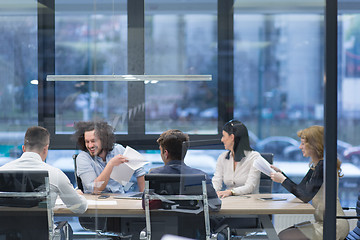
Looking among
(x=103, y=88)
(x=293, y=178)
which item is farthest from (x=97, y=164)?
(x=293, y=178)

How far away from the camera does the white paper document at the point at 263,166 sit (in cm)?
383

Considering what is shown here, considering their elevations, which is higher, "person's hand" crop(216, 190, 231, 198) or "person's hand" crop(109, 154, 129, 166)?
"person's hand" crop(109, 154, 129, 166)

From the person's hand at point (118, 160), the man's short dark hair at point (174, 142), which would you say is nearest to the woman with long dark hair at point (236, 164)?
the man's short dark hair at point (174, 142)

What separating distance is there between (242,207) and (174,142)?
703 mm

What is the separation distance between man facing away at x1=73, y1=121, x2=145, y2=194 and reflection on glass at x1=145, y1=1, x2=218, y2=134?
0.31m

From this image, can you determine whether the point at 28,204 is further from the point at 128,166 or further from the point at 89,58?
the point at 89,58

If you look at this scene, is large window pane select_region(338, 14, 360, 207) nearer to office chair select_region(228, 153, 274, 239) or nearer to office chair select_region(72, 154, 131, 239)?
office chair select_region(228, 153, 274, 239)

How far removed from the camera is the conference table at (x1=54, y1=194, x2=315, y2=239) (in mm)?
3680

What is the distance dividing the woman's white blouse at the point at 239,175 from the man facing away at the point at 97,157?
0.59 metres

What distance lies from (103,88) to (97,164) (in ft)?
1.91

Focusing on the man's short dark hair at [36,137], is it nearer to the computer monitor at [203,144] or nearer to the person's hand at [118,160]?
the person's hand at [118,160]

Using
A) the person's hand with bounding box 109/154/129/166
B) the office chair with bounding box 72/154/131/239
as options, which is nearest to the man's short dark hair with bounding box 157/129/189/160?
the person's hand with bounding box 109/154/129/166

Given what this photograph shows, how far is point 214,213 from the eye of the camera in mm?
3625

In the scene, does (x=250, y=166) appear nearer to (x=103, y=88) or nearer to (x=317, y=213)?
(x=317, y=213)
